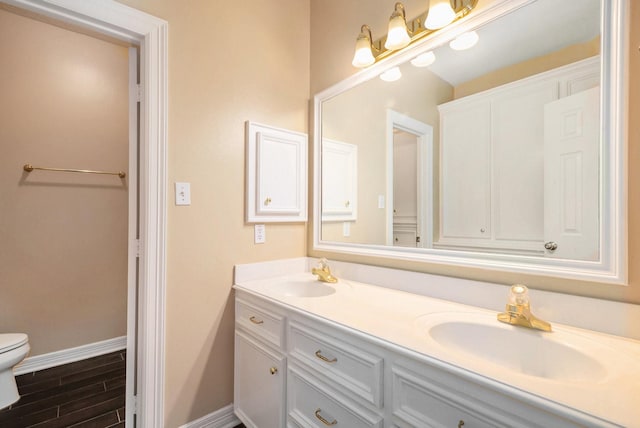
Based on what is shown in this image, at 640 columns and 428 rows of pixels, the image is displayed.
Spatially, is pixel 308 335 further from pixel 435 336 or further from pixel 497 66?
pixel 497 66

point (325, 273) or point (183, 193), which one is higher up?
point (183, 193)

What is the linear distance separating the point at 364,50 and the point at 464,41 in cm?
51

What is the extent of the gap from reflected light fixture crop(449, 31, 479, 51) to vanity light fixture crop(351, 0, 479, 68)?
0.25 ft

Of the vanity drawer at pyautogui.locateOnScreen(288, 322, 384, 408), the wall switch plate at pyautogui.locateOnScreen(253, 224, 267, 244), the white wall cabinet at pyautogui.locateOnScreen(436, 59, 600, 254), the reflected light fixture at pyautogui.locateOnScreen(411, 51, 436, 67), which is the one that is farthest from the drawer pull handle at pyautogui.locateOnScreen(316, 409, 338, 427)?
the reflected light fixture at pyautogui.locateOnScreen(411, 51, 436, 67)

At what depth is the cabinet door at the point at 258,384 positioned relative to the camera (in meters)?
1.23

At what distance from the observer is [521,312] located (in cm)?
93

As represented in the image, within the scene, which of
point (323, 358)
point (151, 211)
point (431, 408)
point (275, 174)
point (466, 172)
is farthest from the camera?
point (275, 174)

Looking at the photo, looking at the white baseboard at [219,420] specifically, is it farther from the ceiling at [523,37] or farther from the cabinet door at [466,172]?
the ceiling at [523,37]

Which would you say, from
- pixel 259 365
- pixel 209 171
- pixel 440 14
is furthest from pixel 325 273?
pixel 440 14

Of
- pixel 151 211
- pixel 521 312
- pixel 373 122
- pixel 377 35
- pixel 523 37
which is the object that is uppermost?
pixel 377 35

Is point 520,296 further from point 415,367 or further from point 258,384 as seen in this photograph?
point 258,384

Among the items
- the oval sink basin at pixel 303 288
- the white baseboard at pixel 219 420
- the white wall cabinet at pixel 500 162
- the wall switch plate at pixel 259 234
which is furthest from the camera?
the wall switch plate at pixel 259 234

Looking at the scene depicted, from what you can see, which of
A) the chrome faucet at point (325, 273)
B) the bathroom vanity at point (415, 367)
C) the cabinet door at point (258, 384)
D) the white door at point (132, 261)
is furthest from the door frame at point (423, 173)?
the white door at point (132, 261)

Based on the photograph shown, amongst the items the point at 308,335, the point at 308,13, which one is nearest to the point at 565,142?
the point at 308,335
